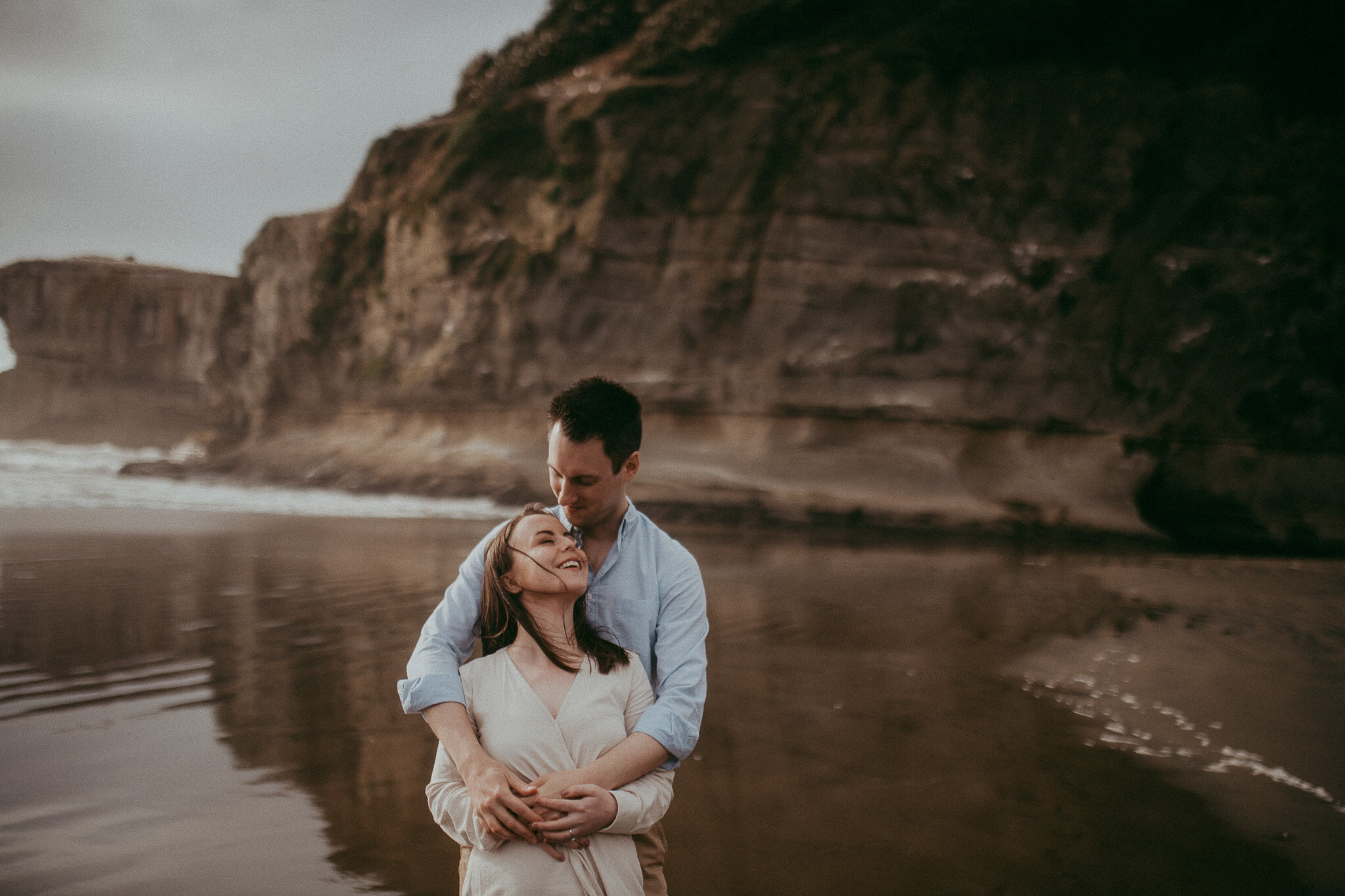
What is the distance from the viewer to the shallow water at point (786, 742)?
292 cm

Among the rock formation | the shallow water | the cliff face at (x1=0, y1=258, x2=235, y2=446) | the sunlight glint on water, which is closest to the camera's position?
the shallow water

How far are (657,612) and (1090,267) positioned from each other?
1530cm

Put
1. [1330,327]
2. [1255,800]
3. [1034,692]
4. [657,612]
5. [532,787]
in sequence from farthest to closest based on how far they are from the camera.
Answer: [1330,327], [1034,692], [1255,800], [657,612], [532,787]

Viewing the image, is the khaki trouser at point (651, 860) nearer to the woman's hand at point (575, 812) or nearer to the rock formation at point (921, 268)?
the woman's hand at point (575, 812)

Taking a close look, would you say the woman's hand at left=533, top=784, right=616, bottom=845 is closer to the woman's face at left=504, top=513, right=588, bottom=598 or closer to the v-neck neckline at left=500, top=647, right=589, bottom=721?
the v-neck neckline at left=500, top=647, right=589, bottom=721

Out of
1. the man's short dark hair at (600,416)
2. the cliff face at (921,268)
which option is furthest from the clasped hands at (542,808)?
the cliff face at (921,268)

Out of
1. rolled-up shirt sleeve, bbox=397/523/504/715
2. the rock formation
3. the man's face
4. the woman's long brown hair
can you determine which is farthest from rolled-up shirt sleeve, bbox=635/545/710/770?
the rock formation

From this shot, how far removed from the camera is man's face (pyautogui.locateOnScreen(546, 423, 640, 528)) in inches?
86.2

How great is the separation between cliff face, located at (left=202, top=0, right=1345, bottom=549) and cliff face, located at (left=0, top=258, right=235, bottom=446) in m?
37.0

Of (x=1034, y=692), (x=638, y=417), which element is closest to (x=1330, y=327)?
(x=1034, y=692)

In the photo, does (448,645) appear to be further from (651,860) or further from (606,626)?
(651,860)

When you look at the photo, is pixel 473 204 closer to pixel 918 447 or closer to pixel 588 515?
pixel 918 447

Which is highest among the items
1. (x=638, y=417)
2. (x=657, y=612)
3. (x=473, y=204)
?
(x=473, y=204)

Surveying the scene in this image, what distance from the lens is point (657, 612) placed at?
2.24m
